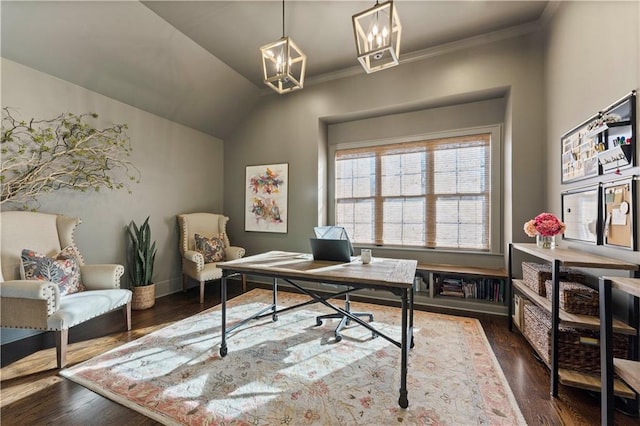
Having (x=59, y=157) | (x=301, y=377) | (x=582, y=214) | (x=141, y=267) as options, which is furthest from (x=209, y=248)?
(x=582, y=214)

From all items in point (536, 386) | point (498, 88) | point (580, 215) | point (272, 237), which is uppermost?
point (498, 88)

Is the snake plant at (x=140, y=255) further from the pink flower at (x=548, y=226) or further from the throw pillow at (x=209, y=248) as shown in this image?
the pink flower at (x=548, y=226)

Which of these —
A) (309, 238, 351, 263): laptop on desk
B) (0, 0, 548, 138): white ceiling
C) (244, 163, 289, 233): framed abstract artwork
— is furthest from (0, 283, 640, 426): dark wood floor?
(0, 0, 548, 138): white ceiling

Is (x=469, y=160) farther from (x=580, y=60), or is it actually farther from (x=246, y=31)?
(x=246, y=31)

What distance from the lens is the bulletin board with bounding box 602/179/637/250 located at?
1.59 meters

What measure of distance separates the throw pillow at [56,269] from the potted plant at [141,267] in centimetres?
69

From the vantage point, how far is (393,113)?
154 inches

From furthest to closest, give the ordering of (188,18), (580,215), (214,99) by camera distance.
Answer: (214,99) → (188,18) → (580,215)

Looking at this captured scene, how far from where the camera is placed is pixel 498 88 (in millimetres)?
3119

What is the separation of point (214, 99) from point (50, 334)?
3542mm

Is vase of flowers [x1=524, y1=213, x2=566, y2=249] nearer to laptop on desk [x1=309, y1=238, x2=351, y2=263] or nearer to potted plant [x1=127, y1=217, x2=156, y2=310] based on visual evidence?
laptop on desk [x1=309, y1=238, x2=351, y2=263]

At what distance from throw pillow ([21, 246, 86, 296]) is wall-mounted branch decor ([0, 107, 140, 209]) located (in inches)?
22.1

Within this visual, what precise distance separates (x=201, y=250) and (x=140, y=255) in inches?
31.3

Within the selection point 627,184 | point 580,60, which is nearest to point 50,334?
point 627,184
